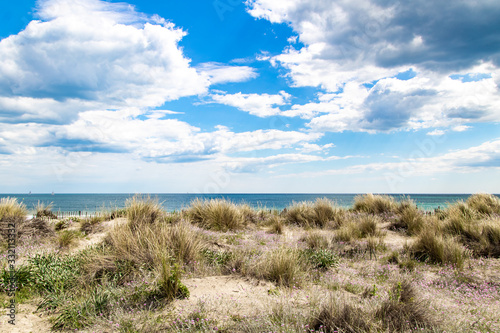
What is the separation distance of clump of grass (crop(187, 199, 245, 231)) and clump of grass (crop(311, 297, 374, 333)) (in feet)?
29.6

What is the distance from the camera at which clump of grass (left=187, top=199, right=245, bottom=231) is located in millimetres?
13252

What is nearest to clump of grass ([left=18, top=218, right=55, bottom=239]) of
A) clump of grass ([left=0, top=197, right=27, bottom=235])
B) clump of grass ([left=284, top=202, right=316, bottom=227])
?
clump of grass ([left=0, top=197, right=27, bottom=235])

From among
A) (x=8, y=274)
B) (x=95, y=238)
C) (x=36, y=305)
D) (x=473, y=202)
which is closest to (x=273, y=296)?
(x=36, y=305)

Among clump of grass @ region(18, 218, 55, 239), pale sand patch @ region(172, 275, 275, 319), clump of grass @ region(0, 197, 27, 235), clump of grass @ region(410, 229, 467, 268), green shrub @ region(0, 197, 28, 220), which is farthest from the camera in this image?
green shrub @ region(0, 197, 28, 220)

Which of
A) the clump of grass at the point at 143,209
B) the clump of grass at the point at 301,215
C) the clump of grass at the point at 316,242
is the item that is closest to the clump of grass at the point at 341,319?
the clump of grass at the point at 316,242

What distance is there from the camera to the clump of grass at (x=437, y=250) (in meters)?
8.07

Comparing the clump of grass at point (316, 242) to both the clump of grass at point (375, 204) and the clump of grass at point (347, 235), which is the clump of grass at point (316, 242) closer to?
the clump of grass at point (347, 235)

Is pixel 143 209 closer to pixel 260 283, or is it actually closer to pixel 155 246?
pixel 155 246

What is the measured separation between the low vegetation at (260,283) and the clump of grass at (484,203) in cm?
520

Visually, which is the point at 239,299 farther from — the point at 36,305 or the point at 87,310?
the point at 36,305

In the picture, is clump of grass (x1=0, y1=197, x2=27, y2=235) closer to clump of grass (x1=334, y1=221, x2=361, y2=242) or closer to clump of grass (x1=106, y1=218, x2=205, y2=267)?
clump of grass (x1=106, y1=218, x2=205, y2=267)

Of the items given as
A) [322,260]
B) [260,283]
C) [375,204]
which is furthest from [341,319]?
[375,204]

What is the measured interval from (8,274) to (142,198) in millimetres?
7109

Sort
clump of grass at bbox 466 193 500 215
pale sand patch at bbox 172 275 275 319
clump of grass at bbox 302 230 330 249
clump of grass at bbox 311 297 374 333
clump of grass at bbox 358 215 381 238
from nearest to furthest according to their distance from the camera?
clump of grass at bbox 311 297 374 333
pale sand patch at bbox 172 275 275 319
clump of grass at bbox 302 230 330 249
clump of grass at bbox 358 215 381 238
clump of grass at bbox 466 193 500 215
